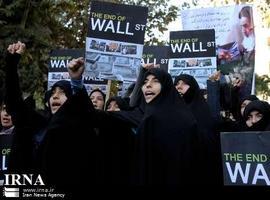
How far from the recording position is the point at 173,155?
144 inches

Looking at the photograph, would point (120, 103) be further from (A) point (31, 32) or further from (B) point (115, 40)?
(A) point (31, 32)

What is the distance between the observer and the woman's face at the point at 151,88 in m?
3.78

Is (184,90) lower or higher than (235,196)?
higher

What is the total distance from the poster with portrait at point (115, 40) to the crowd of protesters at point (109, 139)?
4.69 ft

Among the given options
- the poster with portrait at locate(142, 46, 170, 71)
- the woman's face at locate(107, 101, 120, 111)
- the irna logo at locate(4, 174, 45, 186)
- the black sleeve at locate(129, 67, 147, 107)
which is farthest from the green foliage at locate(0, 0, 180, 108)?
the irna logo at locate(4, 174, 45, 186)

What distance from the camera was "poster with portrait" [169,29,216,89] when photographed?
6.18m

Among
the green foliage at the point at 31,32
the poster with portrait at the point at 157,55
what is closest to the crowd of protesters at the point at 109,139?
the poster with portrait at the point at 157,55

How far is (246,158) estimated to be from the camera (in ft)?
12.1

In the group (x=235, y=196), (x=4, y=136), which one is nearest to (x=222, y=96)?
(x=235, y=196)

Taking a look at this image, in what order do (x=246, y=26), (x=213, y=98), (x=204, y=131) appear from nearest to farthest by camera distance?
1. (x=204, y=131)
2. (x=213, y=98)
3. (x=246, y=26)

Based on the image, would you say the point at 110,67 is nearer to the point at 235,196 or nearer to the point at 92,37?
the point at 92,37

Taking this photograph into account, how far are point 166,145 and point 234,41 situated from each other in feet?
10.3

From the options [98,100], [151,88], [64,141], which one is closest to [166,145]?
[151,88]

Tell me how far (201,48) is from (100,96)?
150 cm
